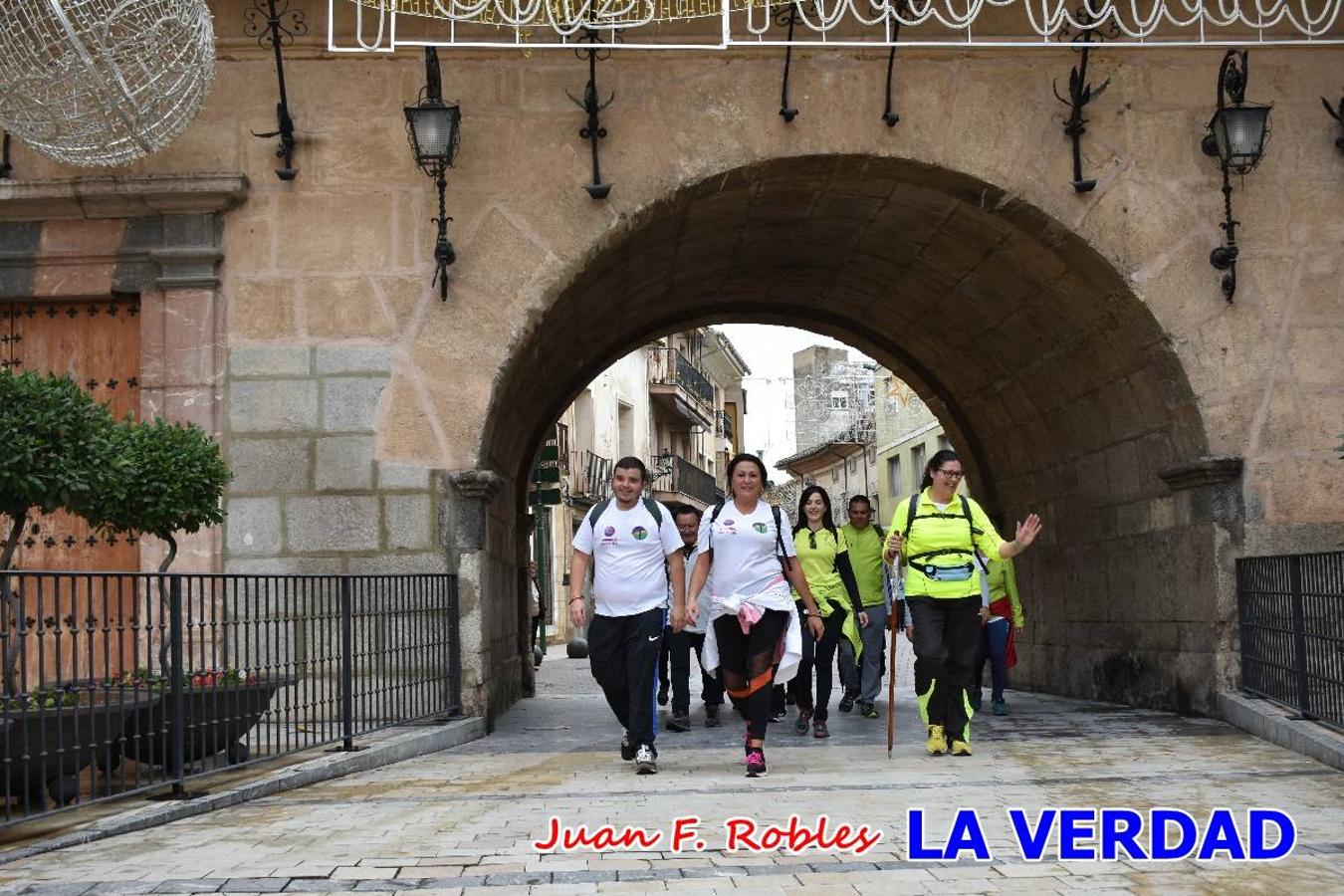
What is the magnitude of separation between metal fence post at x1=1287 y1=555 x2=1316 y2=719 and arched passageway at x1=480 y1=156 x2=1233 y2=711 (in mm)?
1300

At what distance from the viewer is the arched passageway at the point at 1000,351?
1066 centimetres

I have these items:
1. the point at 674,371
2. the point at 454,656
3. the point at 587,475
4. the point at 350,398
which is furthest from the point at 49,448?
the point at 674,371

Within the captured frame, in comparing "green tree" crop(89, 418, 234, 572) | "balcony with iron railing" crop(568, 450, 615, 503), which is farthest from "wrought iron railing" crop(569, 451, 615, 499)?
"green tree" crop(89, 418, 234, 572)

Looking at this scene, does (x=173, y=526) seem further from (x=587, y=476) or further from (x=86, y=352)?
(x=587, y=476)

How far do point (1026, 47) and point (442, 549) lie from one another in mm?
5023

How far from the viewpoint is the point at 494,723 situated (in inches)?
444

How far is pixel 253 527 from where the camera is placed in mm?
10297

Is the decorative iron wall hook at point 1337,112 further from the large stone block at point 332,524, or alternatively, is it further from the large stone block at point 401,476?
the large stone block at point 332,524

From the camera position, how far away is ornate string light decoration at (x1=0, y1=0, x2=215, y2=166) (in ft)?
29.1

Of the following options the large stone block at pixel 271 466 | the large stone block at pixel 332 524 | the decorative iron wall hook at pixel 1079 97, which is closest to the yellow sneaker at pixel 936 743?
the large stone block at pixel 332 524

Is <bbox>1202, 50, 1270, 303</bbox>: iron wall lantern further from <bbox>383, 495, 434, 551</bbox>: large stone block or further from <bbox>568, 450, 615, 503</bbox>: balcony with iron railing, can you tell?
<bbox>568, 450, 615, 503</bbox>: balcony with iron railing

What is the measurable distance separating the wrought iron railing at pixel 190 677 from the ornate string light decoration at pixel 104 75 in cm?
268

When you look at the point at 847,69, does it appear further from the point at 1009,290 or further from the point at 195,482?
the point at 195,482

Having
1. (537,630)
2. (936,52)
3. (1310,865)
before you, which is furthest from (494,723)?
(537,630)
